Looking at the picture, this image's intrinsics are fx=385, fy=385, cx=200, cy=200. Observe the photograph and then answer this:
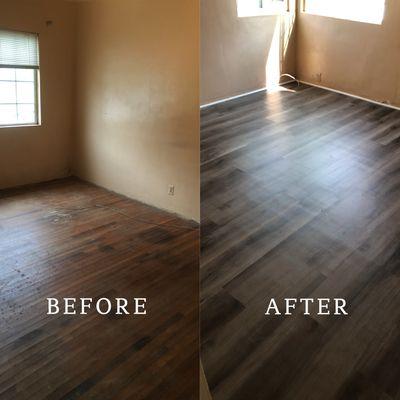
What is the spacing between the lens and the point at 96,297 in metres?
3.38

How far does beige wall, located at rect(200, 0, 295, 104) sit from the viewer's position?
1136 mm

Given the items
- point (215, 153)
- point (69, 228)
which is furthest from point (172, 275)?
point (215, 153)

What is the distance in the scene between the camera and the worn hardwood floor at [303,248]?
69cm

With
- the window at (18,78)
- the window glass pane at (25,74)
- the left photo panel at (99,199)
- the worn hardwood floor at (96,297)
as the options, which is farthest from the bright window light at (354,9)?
the window glass pane at (25,74)

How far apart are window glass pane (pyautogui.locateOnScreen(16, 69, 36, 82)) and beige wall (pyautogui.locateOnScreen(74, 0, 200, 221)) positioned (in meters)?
Answer: 0.72

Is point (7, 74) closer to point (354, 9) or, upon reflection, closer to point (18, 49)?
point (18, 49)

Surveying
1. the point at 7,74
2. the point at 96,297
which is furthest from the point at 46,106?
the point at 96,297

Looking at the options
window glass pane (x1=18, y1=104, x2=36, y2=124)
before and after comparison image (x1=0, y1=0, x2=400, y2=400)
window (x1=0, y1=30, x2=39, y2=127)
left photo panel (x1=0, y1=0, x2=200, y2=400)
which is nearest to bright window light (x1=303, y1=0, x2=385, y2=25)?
before and after comparison image (x1=0, y1=0, x2=400, y2=400)

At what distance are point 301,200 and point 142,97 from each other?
464 cm

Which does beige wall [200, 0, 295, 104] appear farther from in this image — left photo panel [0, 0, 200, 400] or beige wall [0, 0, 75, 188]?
beige wall [0, 0, 75, 188]

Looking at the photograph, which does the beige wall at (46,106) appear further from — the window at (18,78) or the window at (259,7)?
the window at (259,7)

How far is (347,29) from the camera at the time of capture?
888 mm

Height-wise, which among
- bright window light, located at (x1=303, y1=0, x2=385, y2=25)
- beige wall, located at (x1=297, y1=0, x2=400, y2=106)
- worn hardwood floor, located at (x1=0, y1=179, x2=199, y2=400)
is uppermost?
bright window light, located at (x1=303, y1=0, x2=385, y2=25)

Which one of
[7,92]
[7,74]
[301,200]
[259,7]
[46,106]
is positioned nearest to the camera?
[301,200]
